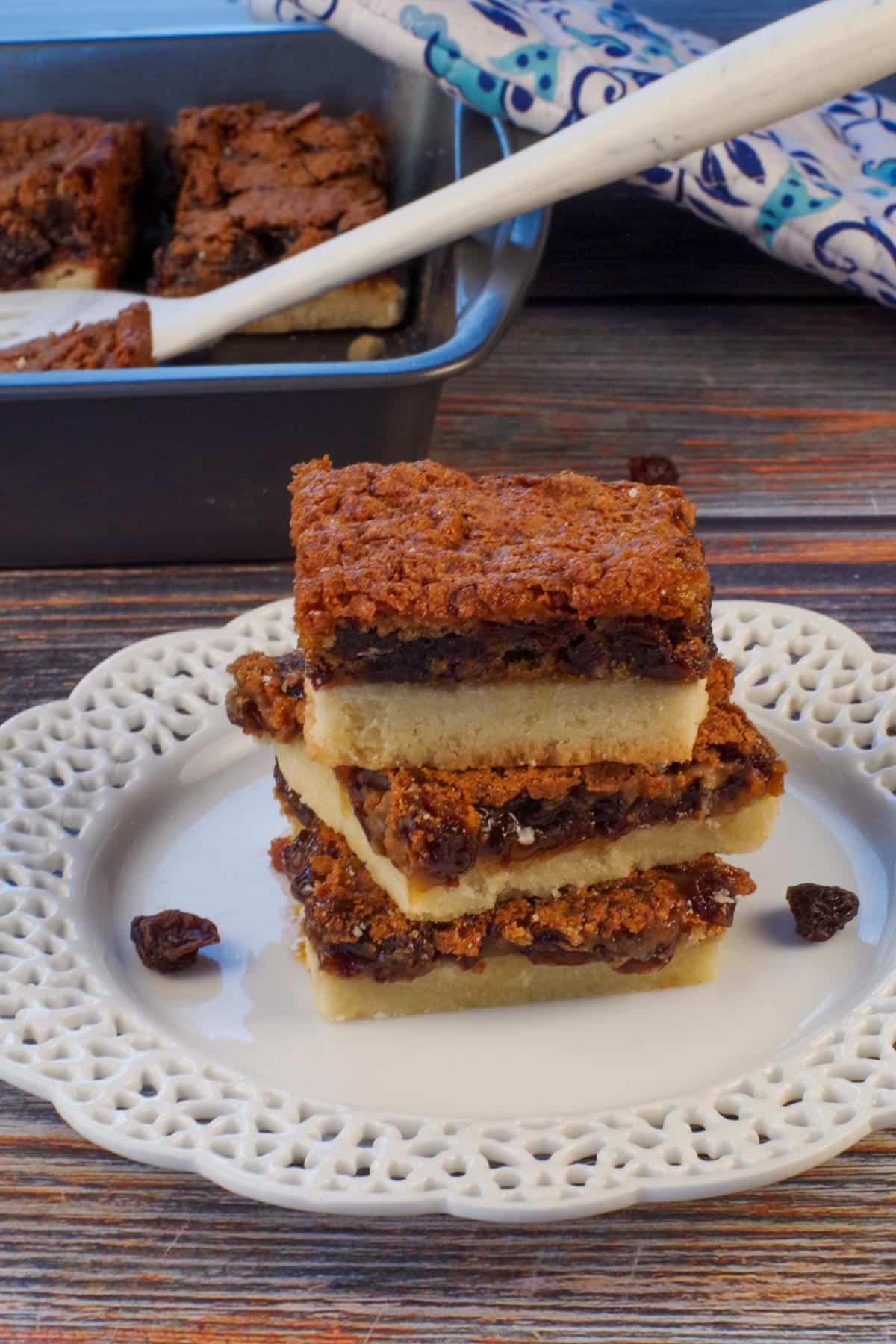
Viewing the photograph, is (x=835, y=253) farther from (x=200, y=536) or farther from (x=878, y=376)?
(x=200, y=536)

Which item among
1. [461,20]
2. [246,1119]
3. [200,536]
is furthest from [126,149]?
[246,1119]

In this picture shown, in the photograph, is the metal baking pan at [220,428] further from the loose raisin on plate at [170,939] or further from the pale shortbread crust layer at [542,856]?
the loose raisin on plate at [170,939]

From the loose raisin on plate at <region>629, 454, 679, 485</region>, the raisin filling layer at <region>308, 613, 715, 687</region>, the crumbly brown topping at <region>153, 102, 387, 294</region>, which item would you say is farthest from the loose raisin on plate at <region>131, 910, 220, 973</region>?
the crumbly brown topping at <region>153, 102, 387, 294</region>

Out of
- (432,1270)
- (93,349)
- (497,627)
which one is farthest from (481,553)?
(93,349)

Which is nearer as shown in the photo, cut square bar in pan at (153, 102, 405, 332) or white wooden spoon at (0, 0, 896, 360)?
white wooden spoon at (0, 0, 896, 360)

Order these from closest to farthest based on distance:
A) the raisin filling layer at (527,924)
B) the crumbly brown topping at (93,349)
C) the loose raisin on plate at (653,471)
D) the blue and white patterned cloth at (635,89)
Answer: the raisin filling layer at (527,924) → the crumbly brown topping at (93,349) → the loose raisin on plate at (653,471) → the blue and white patterned cloth at (635,89)

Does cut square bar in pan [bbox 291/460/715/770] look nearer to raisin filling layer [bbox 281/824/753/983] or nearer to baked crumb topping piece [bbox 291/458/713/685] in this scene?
baked crumb topping piece [bbox 291/458/713/685]

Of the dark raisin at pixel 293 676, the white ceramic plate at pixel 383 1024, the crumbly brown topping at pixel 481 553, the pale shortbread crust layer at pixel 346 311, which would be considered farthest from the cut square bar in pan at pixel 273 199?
the crumbly brown topping at pixel 481 553

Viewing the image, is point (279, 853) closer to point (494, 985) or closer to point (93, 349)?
point (494, 985)
